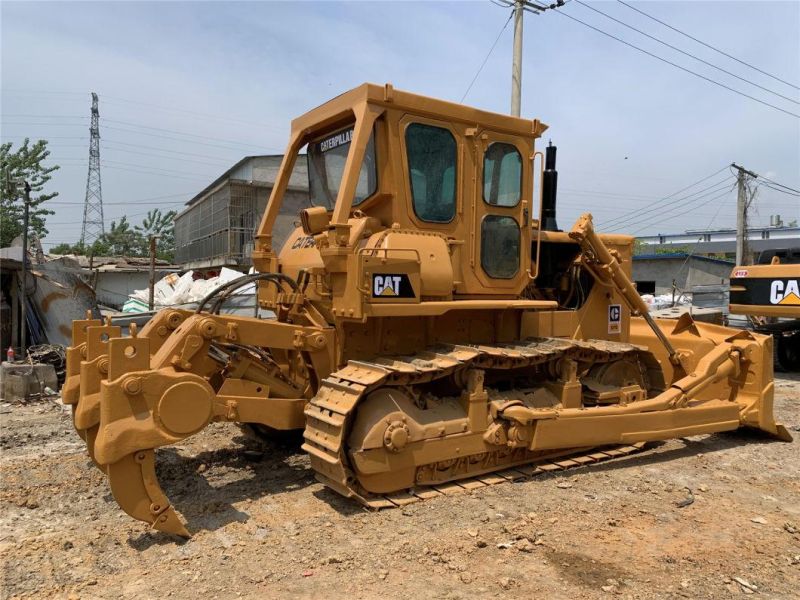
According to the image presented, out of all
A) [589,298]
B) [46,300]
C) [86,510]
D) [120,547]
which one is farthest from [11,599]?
[46,300]

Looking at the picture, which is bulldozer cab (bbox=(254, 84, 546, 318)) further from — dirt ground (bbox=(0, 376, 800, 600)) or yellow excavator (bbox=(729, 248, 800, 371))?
yellow excavator (bbox=(729, 248, 800, 371))

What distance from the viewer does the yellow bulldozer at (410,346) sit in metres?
4.51

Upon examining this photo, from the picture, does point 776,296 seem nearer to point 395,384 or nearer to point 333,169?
point 333,169

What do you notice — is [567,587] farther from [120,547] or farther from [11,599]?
[11,599]

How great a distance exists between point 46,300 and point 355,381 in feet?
27.9

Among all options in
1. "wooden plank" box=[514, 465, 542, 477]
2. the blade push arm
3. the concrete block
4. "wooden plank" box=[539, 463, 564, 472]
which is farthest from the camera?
the concrete block

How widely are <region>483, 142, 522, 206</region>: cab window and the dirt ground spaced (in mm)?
2419

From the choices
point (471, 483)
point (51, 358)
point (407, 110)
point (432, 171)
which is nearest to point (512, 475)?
point (471, 483)

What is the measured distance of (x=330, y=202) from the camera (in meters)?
6.01

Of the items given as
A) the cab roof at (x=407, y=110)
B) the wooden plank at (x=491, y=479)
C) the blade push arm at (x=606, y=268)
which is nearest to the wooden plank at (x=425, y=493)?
the wooden plank at (x=491, y=479)

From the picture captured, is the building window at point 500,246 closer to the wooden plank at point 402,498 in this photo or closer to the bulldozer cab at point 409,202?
the bulldozer cab at point 409,202

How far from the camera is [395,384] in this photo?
15.7 feet

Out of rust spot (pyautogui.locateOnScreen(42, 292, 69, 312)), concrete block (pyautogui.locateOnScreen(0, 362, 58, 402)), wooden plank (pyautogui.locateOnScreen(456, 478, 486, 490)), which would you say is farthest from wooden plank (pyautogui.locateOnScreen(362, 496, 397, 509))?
rust spot (pyautogui.locateOnScreen(42, 292, 69, 312))

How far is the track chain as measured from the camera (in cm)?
448
